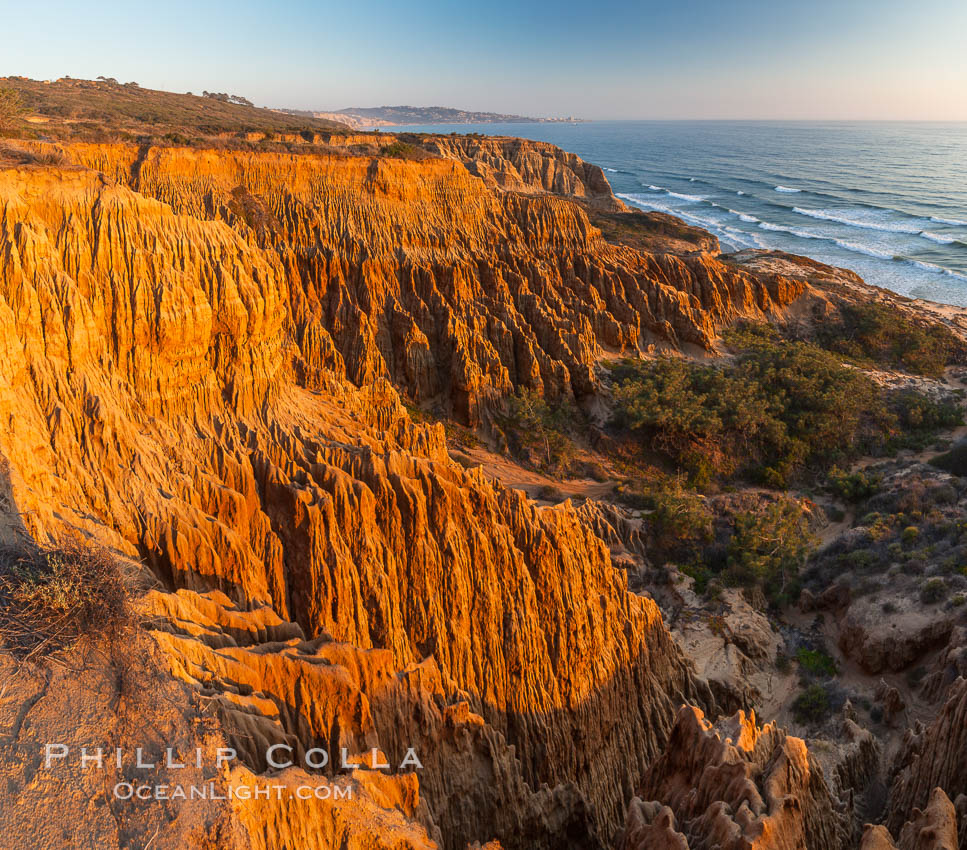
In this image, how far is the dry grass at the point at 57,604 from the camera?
6695 millimetres

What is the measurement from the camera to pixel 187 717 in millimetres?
6562

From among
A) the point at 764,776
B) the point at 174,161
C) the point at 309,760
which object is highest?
the point at 174,161

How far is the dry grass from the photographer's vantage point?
6.70 m

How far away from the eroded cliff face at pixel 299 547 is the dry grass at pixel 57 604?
73cm

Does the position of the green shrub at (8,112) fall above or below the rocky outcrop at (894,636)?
above

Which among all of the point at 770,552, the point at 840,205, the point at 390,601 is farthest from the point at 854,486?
the point at 840,205

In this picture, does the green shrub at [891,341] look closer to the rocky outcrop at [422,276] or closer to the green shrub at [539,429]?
the rocky outcrop at [422,276]

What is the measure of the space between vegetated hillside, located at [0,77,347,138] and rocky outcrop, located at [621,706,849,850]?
130ft

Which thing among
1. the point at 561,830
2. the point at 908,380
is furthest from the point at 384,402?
the point at 908,380

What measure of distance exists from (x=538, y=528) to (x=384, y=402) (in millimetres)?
8295

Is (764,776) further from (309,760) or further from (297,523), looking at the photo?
(297,523)

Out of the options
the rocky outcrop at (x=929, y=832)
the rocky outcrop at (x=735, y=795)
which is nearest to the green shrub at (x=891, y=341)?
the rocky outcrop at (x=735, y=795)

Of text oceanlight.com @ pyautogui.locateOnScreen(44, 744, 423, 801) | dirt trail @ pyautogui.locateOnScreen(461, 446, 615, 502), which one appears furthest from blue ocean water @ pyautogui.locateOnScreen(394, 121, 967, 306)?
text oceanlight.com @ pyautogui.locateOnScreen(44, 744, 423, 801)

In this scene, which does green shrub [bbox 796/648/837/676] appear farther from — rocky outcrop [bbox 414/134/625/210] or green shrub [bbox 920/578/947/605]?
rocky outcrop [bbox 414/134/625/210]
